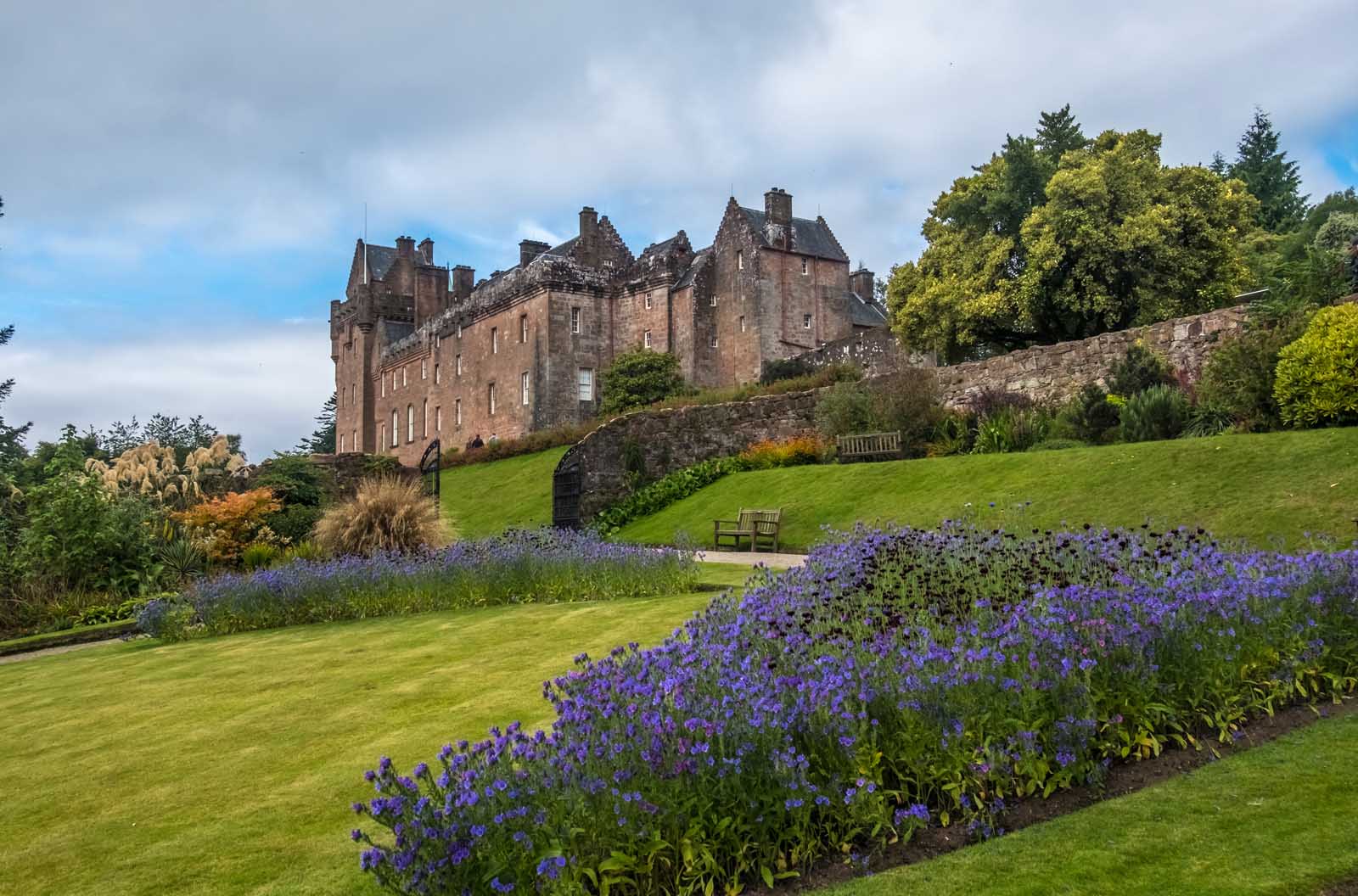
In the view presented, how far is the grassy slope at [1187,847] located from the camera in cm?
334

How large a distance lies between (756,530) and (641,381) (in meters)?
23.1

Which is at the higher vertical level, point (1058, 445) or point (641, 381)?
point (641, 381)

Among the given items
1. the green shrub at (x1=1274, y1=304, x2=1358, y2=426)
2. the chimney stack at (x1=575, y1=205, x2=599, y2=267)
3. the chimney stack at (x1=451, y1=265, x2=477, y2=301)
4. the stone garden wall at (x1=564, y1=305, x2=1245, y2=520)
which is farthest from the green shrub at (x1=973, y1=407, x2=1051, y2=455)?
the chimney stack at (x1=451, y1=265, x2=477, y2=301)

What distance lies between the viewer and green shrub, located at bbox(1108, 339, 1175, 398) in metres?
→ 18.7

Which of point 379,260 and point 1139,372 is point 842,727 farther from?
point 379,260

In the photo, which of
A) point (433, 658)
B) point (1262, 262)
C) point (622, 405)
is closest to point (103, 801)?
point (433, 658)

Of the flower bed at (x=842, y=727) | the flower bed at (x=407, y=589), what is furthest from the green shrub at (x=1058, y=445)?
the flower bed at (x=842, y=727)

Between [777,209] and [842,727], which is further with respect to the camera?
[777,209]

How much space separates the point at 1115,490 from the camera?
14031 millimetres

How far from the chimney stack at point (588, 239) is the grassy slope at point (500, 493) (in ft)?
43.1

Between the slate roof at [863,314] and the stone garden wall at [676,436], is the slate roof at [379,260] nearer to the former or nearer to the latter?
the slate roof at [863,314]

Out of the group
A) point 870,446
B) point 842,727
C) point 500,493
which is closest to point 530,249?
point 500,493

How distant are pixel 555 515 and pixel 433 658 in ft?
50.3

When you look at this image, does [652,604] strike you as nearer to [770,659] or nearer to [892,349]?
[770,659]
